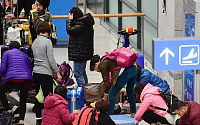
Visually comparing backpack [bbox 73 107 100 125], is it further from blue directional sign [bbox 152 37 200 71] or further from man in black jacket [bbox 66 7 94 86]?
man in black jacket [bbox 66 7 94 86]

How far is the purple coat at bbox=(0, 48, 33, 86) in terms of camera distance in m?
7.60

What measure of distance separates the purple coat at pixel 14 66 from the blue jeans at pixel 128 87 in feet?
4.46

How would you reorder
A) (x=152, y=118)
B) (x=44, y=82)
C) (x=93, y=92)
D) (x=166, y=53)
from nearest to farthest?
(x=166, y=53) → (x=152, y=118) → (x=44, y=82) → (x=93, y=92)

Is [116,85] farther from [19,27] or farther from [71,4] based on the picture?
[71,4]

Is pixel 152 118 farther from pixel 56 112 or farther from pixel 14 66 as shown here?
pixel 14 66

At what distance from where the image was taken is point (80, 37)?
8.69 m

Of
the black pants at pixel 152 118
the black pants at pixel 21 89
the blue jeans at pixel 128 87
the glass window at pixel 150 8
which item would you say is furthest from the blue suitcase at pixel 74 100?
the glass window at pixel 150 8

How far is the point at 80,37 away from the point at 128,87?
1.49 meters

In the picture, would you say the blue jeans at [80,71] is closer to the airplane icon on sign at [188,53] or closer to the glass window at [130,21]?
the airplane icon on sign at [188,53]

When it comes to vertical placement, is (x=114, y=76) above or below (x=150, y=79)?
above

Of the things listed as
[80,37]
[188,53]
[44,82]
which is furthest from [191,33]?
[44,82]

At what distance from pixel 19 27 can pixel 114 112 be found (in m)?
2.92

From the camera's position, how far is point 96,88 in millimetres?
8461

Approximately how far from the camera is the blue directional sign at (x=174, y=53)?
5133 mm
